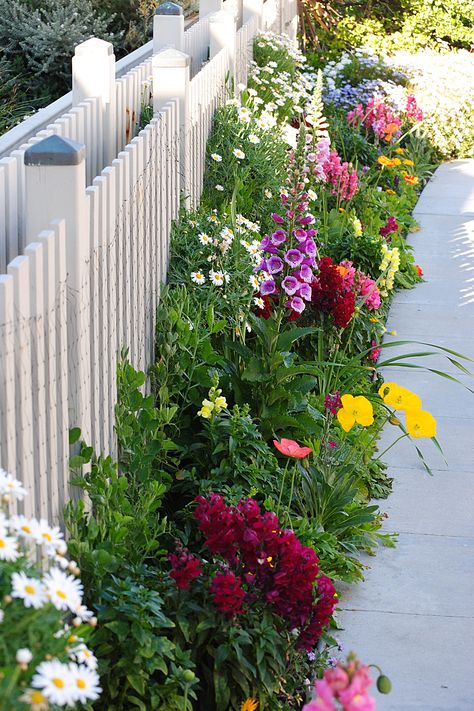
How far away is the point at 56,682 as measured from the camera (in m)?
1.73

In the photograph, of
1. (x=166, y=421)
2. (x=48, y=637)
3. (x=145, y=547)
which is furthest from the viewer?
(x=166, y=421)

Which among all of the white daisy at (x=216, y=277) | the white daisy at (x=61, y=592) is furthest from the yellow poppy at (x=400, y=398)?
the white daisy at (x=61, y=592)

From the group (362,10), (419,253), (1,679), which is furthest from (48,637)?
(362,10)

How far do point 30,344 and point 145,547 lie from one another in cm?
97

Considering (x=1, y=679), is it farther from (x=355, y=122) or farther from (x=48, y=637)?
(x=355, y=122)

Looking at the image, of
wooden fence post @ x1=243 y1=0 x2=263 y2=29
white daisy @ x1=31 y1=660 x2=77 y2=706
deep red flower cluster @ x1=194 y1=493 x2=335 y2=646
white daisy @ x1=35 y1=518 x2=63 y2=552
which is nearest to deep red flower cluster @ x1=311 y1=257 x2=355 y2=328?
deep red flower cluster @ x1=194 y1=493 x2=335 y2=646

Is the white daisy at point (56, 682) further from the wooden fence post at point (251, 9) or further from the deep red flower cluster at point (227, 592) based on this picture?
the wooden fence post at point (251, 9)

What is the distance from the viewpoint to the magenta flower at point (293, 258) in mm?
4637

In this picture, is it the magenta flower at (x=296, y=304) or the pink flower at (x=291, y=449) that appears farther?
the magenta flower at (x=296, y=304)

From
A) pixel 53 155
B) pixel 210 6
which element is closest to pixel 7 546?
pixel 53 155

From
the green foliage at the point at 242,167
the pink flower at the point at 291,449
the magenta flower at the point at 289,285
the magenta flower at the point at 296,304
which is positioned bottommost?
the green foliage at the point at 242,167

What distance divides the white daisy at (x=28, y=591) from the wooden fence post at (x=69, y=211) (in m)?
1.26

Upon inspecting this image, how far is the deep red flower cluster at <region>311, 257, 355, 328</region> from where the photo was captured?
518cm

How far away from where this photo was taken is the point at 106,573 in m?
3.03
